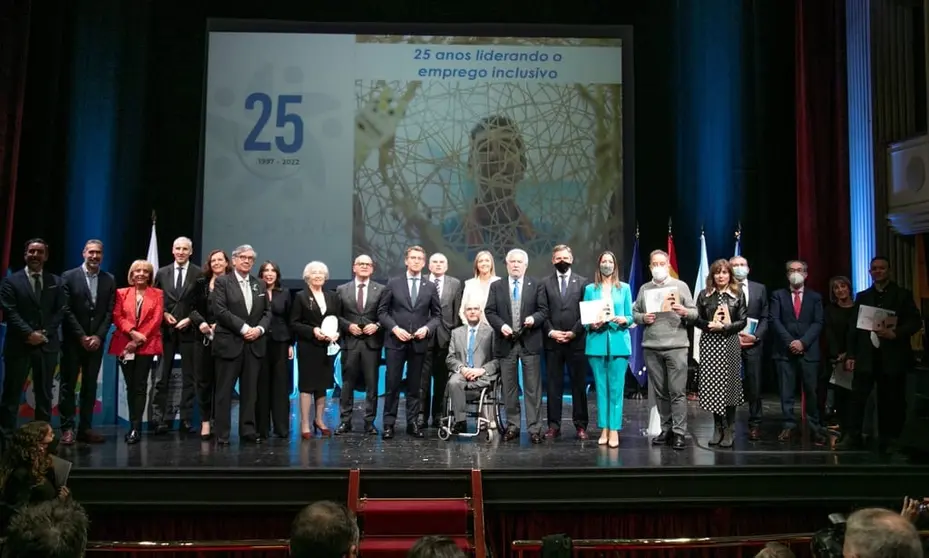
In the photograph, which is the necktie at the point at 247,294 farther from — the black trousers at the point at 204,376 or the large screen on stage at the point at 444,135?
the large screen on stage at the point at 444,135

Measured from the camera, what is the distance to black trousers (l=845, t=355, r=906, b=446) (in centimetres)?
570

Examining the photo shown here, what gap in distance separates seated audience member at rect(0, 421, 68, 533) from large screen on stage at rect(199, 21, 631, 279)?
17.9 ft

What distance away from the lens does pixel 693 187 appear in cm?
966

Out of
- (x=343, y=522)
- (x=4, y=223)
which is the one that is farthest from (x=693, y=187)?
(x=343, y=522)

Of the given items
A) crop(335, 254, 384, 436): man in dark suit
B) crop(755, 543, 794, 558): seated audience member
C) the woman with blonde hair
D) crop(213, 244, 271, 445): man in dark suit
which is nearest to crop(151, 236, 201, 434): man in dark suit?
crop(213, 244, 271, 445): man in dark suit

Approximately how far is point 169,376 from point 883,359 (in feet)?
17.4

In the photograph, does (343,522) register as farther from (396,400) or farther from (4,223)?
(4,223)

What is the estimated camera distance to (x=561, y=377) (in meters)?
5.95

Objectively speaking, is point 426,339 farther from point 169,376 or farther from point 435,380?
point 169,376

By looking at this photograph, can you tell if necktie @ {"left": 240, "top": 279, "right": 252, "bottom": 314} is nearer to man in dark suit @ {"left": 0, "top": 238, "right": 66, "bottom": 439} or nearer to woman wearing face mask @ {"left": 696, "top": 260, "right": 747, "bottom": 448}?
man in dark suit @ {"left": 0, "top": 238, "right": 66, "bottom": 439}

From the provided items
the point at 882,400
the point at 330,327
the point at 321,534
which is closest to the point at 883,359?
the point at 882,400

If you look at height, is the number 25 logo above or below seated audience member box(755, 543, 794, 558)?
above

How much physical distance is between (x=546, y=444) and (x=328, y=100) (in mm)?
5153

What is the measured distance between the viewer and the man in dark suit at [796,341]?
6.00 m
